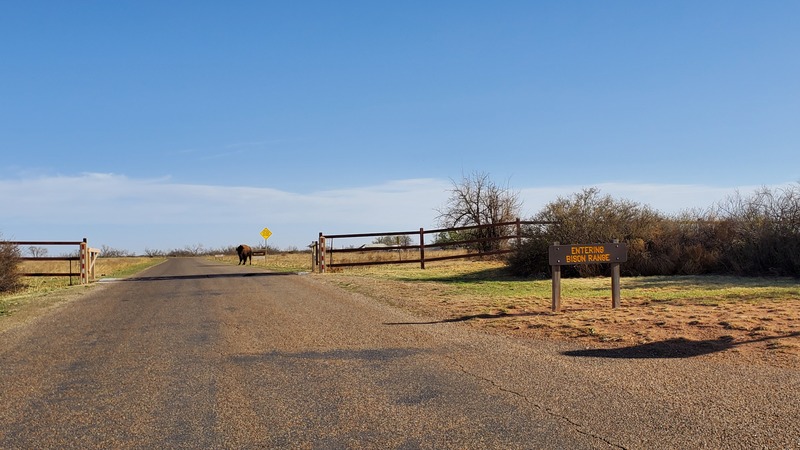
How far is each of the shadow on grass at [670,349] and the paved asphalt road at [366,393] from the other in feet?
0.72

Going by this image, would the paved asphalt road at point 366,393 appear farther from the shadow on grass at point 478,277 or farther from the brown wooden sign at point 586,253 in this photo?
the shadow on grass at point 478,277

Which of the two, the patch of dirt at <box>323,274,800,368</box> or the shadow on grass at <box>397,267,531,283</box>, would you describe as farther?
the shadow on grass at <box>397,267,531,283</box>

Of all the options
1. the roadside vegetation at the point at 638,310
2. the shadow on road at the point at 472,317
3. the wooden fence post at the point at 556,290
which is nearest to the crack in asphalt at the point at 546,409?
the roadside vegetation at the point at 638,310

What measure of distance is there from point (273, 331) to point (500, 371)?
13.1 ft

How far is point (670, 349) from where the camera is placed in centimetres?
771

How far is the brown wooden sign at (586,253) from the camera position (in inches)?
448

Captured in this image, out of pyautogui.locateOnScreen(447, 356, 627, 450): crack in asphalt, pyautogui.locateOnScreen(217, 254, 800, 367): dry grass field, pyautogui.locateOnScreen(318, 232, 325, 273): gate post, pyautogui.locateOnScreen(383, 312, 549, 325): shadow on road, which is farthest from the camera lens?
pyautogui.locateOnScreen(318, 232, 325, 273): gate post

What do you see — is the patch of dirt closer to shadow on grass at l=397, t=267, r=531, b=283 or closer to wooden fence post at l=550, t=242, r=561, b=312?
wooden fence post at l=550, t=242, r=561, b=312

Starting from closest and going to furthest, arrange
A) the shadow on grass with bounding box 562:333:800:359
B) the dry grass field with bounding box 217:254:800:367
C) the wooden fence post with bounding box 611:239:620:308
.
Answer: the shadow on grass with bounding box 562:333:800:359, the dry grass field with bounding box 217:254:800:367, the wooden fence post with bounding box 611:239:620:308

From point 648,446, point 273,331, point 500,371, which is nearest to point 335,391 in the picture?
point 500,371

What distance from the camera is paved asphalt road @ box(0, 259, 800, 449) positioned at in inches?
184

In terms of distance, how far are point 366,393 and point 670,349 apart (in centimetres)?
385

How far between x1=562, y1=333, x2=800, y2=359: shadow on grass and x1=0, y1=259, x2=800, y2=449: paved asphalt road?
22cm

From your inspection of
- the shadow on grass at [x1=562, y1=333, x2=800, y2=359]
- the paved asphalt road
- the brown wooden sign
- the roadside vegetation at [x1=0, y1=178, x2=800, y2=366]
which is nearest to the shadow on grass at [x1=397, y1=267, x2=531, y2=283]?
the roadside vegetation at [x1=0, y1=178, x2=800, y2=366]
